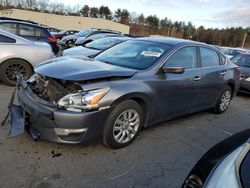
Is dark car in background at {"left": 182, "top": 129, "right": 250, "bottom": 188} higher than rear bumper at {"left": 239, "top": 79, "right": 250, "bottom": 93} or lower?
higher

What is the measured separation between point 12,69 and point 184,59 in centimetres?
427

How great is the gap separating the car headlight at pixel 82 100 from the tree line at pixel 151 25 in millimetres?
54914

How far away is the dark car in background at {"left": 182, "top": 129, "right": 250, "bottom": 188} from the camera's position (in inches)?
59.5

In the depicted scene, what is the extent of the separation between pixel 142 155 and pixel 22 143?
1.65 metres

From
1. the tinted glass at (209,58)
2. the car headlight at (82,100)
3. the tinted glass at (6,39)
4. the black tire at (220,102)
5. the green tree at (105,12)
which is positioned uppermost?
the green tree at (105,12)

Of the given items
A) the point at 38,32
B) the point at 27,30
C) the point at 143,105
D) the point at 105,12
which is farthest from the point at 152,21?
the point at 143,105

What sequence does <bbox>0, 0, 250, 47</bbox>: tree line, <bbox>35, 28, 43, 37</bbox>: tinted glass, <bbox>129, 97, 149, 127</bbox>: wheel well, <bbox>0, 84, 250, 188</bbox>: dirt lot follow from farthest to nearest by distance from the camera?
<bbox>0, 0, 250, 47</bbox>: tree line < <bbox>35, 28, 43, 37</bbox>: tinted glass < <bbox>129, 97, 149, 127</bbox>: wheel well < <bbox>0, 84, 250, 188</bbox>: dirt lot

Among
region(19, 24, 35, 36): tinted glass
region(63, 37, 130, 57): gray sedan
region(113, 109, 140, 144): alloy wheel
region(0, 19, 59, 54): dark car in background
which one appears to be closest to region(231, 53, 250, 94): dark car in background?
region(63, 37, 130, 57): gray sedan

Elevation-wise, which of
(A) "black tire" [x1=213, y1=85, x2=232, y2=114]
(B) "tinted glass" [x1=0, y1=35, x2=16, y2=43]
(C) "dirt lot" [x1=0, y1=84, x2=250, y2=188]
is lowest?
(C) "dirt lot" [x1=0, y1=84, x2=250, y2=188]

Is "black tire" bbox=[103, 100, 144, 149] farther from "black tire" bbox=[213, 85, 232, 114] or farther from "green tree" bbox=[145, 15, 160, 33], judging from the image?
"green tree" bbox=[145, 15, 160, 33]

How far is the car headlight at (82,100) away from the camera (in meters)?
3.08

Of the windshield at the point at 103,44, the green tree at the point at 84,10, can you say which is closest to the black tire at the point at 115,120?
the windshield at the point at 103,44

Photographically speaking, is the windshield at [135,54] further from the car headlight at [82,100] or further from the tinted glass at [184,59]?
the car headlight at [82,100]

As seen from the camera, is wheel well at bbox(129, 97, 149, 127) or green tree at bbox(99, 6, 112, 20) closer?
wheel well at bbox(129, 97, 149, 127)
